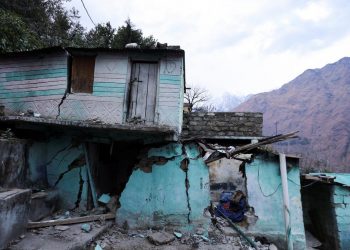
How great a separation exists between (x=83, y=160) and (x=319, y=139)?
43366mm

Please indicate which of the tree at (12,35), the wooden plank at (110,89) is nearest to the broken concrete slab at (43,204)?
the wooden plank at (110,89)

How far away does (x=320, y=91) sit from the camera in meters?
58.4

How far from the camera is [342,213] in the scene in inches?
379

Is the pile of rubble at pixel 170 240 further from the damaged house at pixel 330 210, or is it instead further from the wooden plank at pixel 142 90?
the wooden plank at pixel 142 90

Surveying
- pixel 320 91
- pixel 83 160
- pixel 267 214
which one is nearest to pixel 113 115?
pixel 83 160

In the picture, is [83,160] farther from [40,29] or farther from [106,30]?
[106,30]

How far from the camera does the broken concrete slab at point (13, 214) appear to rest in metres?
5.67

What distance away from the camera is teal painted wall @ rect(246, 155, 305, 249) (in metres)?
8.26

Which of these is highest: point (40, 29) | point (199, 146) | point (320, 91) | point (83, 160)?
point (320, 91)

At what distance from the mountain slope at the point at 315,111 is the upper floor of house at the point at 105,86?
30.8 meters

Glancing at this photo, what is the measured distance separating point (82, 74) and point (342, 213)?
970 cm

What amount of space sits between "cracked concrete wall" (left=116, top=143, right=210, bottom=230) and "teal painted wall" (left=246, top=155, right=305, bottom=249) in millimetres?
1430

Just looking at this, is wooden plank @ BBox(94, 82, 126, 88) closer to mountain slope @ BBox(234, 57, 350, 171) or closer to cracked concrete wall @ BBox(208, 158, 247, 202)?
cracked concrete wall @ BBox(208, 158, 247, 202)

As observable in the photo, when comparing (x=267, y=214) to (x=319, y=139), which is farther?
(x=319, y=139)
